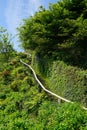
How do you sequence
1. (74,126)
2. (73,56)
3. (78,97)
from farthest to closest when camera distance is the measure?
(73,56)
(78,97)
(74,126)

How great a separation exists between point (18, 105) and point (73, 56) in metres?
5.40

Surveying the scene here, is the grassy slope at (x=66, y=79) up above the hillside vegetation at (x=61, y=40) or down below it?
below

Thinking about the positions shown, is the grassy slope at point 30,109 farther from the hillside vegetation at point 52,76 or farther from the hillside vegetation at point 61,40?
the hillside vegetation at point 61,40

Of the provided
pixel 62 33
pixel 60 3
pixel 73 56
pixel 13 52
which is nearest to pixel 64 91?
pixel 73 56

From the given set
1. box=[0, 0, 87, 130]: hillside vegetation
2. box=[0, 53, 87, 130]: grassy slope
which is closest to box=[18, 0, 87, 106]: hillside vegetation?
box=[0, 0, 87, 130]: hillside vegetation

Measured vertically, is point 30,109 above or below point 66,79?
below

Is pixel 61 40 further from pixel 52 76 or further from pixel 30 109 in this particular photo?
pixel 30 109

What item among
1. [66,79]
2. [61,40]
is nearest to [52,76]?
[61,40]

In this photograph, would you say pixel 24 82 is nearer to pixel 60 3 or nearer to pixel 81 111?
pixel 60 3

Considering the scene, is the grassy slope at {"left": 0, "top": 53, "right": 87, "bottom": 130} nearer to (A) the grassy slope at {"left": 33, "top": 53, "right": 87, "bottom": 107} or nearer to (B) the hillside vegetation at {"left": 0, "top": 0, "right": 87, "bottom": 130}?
(B) the hillside vegetation at {"left": 0, "top": 0, "right": 87, "bottom": 130}

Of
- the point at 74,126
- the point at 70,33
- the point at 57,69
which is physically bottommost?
the point at 74,126

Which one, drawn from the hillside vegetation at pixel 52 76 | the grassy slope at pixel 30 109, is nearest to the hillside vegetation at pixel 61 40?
the hillside vegetation at pixel 52 76

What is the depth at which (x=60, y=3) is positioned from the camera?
28.3 meters

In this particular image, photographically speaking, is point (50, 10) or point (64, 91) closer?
point (64, 91)
